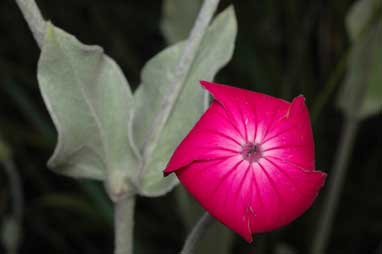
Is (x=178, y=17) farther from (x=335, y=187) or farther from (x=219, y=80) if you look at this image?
(x=335, y=187)

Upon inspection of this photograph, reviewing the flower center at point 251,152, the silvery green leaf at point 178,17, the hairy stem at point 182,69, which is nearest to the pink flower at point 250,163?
the flower center at point 251,152

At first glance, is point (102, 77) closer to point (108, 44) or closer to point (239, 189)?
point (239, 189)

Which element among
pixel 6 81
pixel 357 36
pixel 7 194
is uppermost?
pixel 357 36

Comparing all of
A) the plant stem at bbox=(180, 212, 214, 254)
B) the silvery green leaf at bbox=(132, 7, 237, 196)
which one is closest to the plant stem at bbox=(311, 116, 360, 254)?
the silvery green leaf at bbox=(132, 7, 237, 196)

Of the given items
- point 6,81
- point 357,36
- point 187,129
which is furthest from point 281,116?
point 6,81

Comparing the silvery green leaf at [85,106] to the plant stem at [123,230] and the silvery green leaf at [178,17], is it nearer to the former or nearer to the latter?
the plant stem at [123,230]

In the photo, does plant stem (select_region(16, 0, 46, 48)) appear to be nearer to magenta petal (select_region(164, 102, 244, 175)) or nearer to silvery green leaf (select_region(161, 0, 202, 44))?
magenta petal (select_region(164, 102, 244, 175))

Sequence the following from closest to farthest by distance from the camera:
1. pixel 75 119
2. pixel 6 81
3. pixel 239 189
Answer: pixel 239 189, pixel 75 119, pixel 6 81
